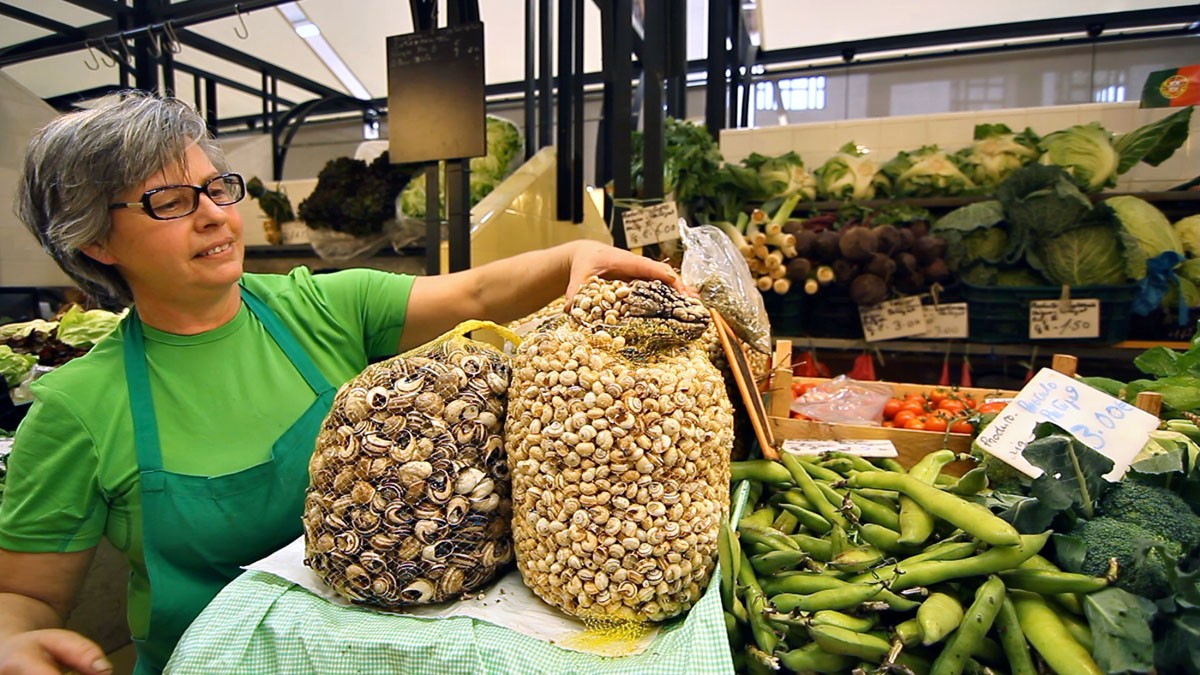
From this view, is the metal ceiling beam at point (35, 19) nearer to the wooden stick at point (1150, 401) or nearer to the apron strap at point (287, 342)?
the apron strap at point (287, 342)

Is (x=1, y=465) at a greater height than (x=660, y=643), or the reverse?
(x=660, y=643)

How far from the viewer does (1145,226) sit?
114 inches

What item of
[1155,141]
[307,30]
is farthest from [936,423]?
[307,30]

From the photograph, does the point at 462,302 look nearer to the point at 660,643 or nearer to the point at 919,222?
the point at 660,643

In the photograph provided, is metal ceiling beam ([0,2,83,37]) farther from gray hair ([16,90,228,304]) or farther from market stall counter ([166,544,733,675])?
market stall counter ([166,544,733,675])

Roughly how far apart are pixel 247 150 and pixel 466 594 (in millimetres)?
6158

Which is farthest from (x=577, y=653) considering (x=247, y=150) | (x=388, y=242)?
(x=247, y=150)

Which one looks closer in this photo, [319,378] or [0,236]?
[319,378]

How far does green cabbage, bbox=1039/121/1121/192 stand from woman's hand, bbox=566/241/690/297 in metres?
2.96

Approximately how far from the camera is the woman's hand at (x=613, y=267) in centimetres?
105

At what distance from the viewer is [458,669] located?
0.70m

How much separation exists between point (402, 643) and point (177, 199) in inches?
34.5

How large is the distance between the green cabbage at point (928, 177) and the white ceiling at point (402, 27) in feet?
8.67

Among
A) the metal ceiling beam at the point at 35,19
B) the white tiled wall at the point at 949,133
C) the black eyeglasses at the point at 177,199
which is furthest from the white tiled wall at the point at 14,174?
the white tiled wall at the point at 949,133
